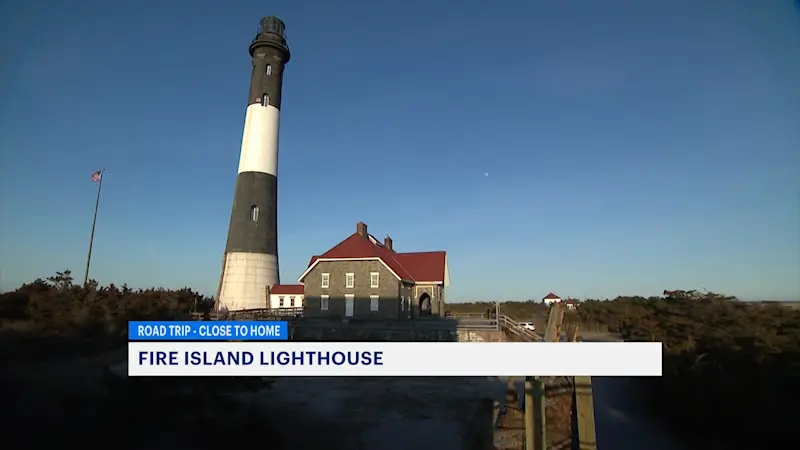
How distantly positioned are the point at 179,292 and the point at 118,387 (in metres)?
12.1

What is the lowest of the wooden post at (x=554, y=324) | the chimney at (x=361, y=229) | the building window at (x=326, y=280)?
the wooden post at (x=554, y=324)

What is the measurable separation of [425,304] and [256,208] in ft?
51.5

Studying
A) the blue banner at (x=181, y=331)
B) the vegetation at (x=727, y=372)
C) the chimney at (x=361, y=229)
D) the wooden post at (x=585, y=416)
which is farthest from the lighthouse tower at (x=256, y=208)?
the wooden post at (x=585, y=416)

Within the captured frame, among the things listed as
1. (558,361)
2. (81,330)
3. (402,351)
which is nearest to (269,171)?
(81,330)

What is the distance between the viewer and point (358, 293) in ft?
95.5

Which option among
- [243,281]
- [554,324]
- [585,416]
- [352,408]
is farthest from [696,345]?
[243,281]

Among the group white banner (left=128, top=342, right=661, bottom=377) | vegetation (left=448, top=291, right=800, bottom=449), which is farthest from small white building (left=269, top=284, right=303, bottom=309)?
vegetation (left=448, top=291, right=800, bottom=449)

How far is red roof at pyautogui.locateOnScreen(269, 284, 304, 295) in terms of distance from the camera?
32531 millimetres

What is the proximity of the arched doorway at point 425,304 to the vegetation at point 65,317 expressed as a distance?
21.4 metres

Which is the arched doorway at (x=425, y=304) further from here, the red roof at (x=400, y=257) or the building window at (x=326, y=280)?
Answer: the building window at (x=326, y=280)

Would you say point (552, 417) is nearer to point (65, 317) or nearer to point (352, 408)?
point (352, 408)

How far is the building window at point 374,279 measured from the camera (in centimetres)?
2892

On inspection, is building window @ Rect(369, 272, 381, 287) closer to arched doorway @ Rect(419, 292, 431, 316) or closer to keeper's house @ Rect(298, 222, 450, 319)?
keeper's house @ Rect(298, 222, 450, 319)

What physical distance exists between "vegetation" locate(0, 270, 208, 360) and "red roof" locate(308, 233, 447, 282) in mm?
15227
